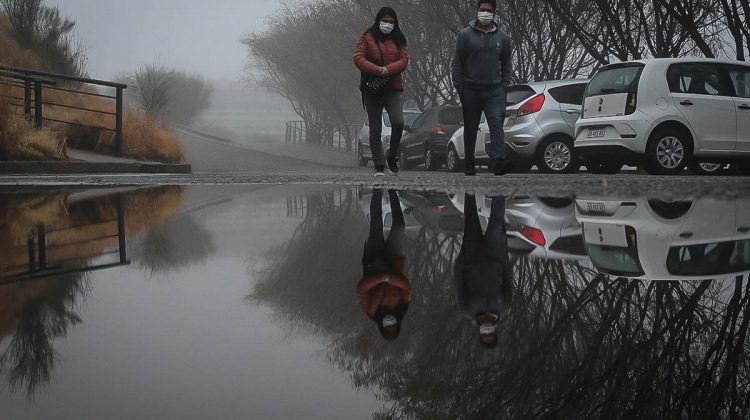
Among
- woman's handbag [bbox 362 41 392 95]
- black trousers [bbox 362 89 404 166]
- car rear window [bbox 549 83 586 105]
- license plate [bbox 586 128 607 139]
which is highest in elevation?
car rear window [bbox 549 83 586 105]

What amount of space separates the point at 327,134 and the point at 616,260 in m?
51.3

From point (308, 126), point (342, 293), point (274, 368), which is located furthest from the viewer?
point (308, 126)

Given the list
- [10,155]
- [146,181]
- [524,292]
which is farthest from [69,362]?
[10,155]

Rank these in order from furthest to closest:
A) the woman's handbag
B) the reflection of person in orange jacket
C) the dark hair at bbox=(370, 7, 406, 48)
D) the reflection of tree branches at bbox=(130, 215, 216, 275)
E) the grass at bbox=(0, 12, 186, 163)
A: the grass at bbox=(0, 12, 186, 163) < the woman's handbag < the dark hair at bbox=(370, 7, 406, 48) < the reflection of tree branches at bbox=(130, 215, 216, 275) < the reflection of person in orange jacket

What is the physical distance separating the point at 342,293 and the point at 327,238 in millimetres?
2147

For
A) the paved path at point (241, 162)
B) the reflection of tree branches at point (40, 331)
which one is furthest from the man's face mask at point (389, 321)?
the paved path at point (241, 162)

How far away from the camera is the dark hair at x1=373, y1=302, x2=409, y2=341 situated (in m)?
2.79

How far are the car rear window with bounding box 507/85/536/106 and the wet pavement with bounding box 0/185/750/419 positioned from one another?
30.9 ft

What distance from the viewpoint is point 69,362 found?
2525 millimetres

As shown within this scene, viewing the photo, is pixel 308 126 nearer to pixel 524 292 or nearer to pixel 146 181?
pixel 146 181

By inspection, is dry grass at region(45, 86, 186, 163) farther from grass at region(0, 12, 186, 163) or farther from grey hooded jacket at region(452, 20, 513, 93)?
grey hooded jacket at region(452, 20, 513, 93)

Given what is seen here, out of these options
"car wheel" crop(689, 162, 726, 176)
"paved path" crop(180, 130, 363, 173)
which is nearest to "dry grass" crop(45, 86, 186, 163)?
"paved path" crop(180, 130, 363, 173)

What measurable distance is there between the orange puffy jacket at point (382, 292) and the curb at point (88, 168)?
1078cm

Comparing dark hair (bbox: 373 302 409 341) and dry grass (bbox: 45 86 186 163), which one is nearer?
dark hair (bbox: 373 302 409 341)
